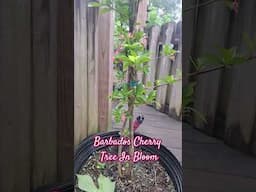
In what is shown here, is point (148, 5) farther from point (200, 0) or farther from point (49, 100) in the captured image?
point (49, 100)

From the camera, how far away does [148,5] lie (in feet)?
2.10

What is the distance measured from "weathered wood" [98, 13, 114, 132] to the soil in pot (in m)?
0.08

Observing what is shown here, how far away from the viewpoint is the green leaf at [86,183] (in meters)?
0.65

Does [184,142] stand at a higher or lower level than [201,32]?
lower

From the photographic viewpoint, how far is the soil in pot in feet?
2.21

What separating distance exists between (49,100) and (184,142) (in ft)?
1.30

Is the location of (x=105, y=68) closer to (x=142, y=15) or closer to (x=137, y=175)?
(x=142, y=15)

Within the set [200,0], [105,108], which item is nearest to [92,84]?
[105,108]

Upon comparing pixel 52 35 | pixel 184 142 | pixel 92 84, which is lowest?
pixel 184 142

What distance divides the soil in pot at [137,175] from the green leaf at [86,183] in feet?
0.03

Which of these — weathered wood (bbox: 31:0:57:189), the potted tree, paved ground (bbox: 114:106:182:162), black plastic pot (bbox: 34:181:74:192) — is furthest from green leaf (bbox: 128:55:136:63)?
black plastic pot (bbox: 34:181:74:192)

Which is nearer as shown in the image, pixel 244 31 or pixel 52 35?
pixel 244 31

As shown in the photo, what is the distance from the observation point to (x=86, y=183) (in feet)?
2.16

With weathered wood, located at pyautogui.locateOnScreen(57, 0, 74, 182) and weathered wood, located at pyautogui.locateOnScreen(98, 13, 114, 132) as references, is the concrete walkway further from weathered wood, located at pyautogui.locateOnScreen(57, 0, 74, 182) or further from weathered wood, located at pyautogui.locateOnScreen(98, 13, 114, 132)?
weathered wood, located at pyautogui.locateOnScreen(57, 0, 74, 182)
